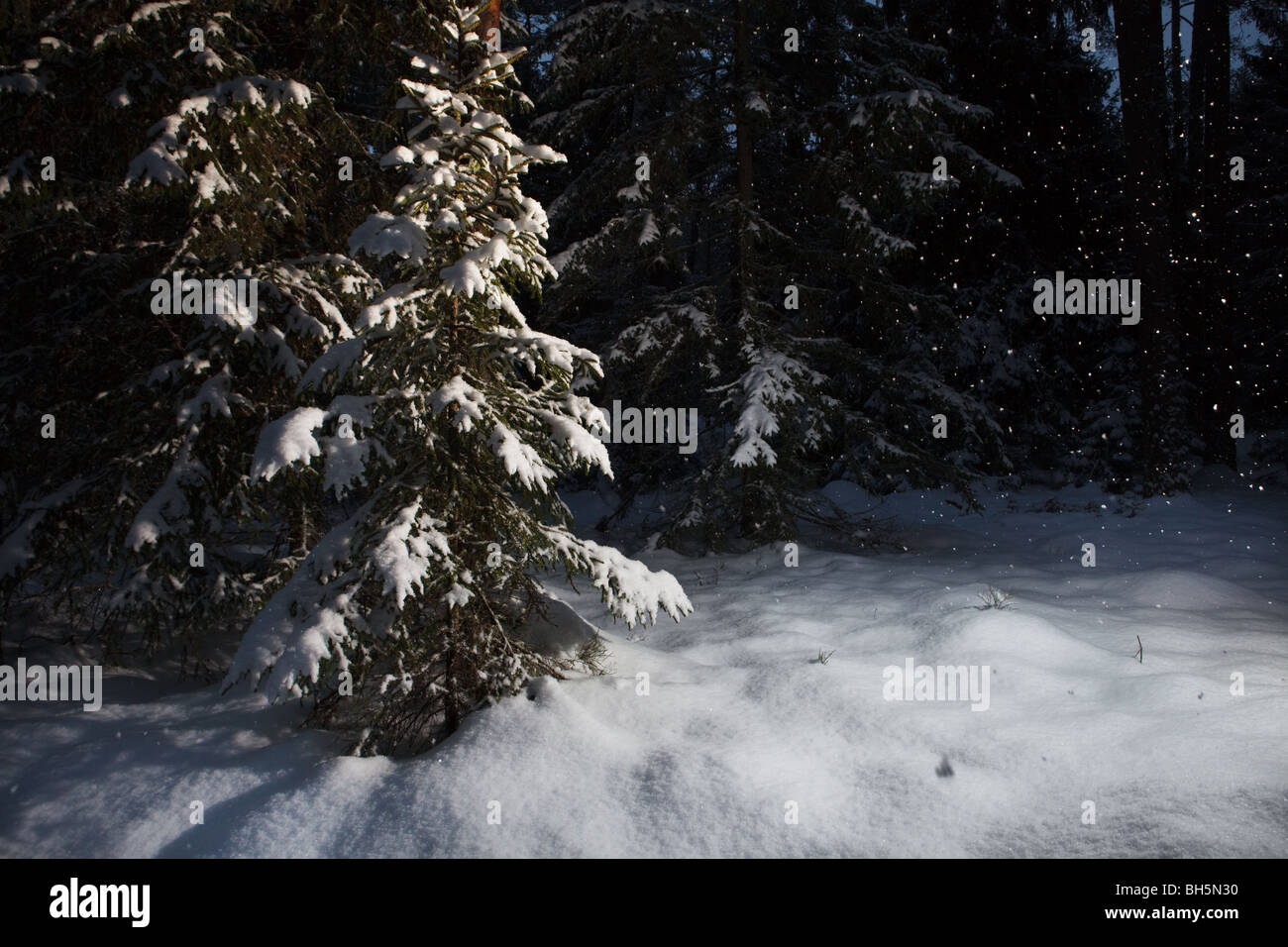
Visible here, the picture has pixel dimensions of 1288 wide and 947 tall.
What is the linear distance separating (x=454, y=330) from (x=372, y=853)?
9.33 feet

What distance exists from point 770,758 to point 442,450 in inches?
98.4

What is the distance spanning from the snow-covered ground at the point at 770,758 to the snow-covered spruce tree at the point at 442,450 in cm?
52

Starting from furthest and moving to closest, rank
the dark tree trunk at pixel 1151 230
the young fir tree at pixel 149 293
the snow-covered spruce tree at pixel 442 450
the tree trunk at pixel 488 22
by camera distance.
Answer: the dark tree trunk at pixel 1151 230 < the tree trunk at pixel 488 22 < the young fir tree at pixel 149 293 < the snow-covered spruce tree at pixel 442 450

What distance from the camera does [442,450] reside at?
427 centimetres

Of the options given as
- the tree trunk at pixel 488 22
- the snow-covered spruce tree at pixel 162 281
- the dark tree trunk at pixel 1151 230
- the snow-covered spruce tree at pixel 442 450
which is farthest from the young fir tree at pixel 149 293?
the dark tree trunk at pixel 1151 230

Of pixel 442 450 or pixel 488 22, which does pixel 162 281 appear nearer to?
pixel 442 450

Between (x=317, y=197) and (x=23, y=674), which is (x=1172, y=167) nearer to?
(x=317, y=197)

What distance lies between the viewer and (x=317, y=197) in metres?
6.33

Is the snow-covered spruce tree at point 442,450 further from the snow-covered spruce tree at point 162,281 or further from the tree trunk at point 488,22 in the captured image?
the snow-covered spruce tree at point 162,281

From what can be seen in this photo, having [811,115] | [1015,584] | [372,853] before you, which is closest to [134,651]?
[372,853]

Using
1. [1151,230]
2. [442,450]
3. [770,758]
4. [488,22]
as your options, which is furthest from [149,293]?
[1151,230]

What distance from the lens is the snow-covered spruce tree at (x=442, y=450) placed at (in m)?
4.06

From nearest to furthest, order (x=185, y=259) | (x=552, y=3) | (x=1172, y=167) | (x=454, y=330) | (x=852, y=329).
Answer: (x=454, y=330)
(x=185, y=259)
(x=852, y=329)
(x=1172, y=167)
(x=552, y=3)

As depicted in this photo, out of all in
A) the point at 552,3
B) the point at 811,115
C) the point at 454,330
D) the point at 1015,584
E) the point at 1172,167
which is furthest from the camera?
the point at 552,3
